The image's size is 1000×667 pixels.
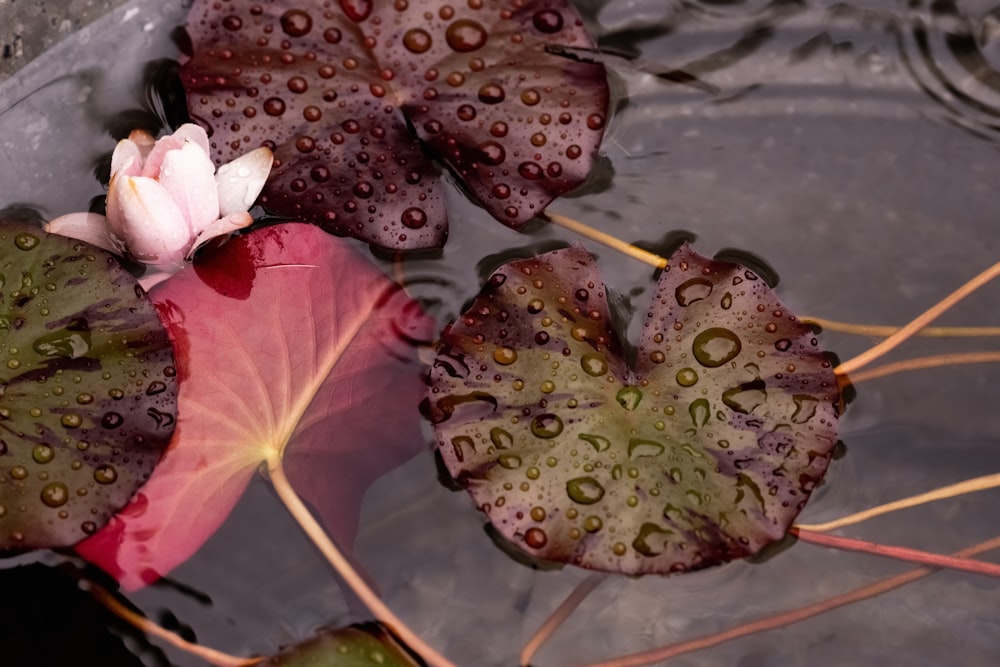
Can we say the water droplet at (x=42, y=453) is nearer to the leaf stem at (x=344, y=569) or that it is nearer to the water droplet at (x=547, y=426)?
the leaf stem at (x=344, y=569)

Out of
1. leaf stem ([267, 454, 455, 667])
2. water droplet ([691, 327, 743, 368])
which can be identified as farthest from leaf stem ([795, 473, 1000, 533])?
leaf stem ([267, 454, 455, 667])

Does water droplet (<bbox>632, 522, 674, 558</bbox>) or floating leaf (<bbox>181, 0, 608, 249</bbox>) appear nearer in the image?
water droplet (<bbox>632, 522, 674, 558</bbox>)

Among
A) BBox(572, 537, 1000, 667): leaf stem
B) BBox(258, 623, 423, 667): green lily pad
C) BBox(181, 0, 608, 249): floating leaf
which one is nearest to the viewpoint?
BBox(258, 623, 423, 667): green lily pad

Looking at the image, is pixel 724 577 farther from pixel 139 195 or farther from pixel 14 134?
pixel 14 134

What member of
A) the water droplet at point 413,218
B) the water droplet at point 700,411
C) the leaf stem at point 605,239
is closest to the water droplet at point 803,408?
the water droplet at point 700,411

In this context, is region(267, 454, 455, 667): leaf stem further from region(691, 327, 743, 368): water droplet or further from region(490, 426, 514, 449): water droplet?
region(691, 327, 743, 368): water droplet

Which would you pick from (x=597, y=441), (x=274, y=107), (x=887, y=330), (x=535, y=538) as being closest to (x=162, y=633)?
(x=535, y=538)

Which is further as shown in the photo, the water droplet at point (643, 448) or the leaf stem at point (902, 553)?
the leaf stem at point (902, 553)
